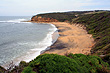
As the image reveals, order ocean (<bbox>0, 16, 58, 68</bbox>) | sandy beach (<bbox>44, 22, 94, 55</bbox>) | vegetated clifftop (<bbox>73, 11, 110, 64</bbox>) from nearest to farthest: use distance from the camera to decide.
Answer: vegetated clifftop (<bbox>73, 11, 110, 64</bbox>)
ocean (<bbox>0, 16, 58, 68</bbox>)
sandy beach (<bbox>44, 22, 94, 55</bbox>)

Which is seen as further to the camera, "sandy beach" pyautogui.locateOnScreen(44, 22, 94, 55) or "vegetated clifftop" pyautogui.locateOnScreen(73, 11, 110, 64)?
"sandy beach" pyautogui.locateOnScreen(44, 22, 94, 55)

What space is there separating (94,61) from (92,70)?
1133mm

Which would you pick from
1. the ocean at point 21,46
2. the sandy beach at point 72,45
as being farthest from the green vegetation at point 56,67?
the ocean at point 21,46

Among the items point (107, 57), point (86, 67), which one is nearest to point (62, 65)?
point (86, 67)

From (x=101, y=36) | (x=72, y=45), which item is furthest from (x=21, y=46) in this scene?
(x=101, y=36)

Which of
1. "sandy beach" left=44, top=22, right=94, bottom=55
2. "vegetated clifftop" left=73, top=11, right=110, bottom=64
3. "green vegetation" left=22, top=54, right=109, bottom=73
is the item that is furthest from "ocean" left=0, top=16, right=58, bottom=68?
"vegetated clifftop" left=73, top=11, right=110, bottom=64

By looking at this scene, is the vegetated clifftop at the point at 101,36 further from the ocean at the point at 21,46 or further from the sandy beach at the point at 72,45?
the ocean at the point at 21,46

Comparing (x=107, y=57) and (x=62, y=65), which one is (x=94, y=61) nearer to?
(x=107, y=57)

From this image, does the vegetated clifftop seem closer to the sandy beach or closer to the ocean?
the sandy beach

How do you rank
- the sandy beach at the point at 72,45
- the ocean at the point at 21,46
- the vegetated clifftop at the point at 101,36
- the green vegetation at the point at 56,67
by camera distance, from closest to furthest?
the green vegetation at the point at 56,67
the vegetated clifftop at the point at 101,36
the ocean at the point at 21,46
the sandy beach at the point at 72,45

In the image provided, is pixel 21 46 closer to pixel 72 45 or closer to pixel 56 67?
pixel 72 45

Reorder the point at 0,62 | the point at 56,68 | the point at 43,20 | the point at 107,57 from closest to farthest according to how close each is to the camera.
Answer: the point at 56,68 → the point at 107,57 → the point at 0,62 → the point at 43,20

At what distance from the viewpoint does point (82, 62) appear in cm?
665

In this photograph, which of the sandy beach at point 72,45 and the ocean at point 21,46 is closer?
the ocean at point 21,46
